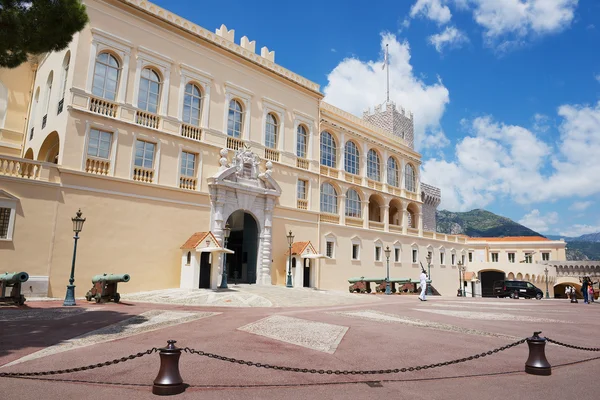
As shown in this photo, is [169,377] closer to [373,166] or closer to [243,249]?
[243,249]

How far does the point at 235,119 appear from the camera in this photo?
24.9m

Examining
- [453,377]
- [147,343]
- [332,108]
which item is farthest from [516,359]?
[332,108]

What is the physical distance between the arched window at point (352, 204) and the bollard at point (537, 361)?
83.7ft

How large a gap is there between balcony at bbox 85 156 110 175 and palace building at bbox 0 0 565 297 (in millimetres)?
69

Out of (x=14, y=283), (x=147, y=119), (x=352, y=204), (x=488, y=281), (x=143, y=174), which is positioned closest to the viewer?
(x=14, y=283)

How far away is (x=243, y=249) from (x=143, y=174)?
8161 mm

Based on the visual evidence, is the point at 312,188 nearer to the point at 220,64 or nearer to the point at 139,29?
the point at 220,64

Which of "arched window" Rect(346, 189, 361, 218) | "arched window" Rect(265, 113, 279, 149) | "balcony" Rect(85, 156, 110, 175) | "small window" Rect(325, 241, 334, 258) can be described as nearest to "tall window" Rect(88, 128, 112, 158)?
"balcony" Rect(85, 156, 110, 175)

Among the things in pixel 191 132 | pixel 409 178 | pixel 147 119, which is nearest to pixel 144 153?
pixel 147 119

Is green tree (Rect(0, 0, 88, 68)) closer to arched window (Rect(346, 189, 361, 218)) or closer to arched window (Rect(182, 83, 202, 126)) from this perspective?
arched window (Rect(182, 83, 202, 126))

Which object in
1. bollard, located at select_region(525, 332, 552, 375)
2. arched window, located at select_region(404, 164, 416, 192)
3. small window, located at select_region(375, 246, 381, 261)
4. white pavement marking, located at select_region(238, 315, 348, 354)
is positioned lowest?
white pavement marking, located at select_region(238, 315, 348, 354)

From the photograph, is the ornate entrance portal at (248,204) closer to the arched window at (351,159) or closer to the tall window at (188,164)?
the tall window at (188,164)

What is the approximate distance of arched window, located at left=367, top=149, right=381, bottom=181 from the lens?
34.3 metres

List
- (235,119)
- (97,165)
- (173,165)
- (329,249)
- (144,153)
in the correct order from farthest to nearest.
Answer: (329,249)
(235,119)
(173,165)
(144,153)
(97,165)
